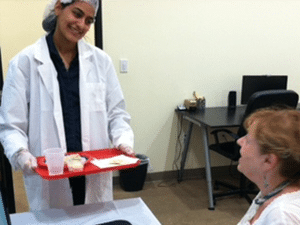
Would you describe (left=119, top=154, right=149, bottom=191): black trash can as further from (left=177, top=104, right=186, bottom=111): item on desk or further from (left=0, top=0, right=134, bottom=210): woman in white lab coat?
(left=0, top=0, right=134, bottom=210): woman in white lab coat

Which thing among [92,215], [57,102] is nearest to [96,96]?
[57,102]

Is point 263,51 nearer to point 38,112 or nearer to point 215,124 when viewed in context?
point 215,124

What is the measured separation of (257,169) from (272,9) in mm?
2973

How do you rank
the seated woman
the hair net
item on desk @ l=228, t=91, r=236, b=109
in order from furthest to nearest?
item on desk @ l=228, t=91, r=236, b=109 → the hair net → the seated woman

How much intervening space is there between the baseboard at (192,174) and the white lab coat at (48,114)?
69.9 inches

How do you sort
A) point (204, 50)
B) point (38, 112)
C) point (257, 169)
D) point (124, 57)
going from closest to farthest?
point (257, 169), point (38, 112), point (124, 57), point (204, 50)

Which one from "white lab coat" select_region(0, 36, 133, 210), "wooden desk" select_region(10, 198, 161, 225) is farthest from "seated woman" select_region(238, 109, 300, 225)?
"white lab coat" select_region(0, 36, 133, 210)

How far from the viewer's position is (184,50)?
11.0ft

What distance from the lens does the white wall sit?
319 cm

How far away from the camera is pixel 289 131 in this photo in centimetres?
91

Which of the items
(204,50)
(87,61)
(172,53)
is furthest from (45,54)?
(204,50)

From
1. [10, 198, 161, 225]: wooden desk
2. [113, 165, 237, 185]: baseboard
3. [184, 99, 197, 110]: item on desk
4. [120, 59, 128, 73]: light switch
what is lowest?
[113, 165, 237, 185]: baseboard

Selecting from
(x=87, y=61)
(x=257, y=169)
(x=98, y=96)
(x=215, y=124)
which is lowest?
(x=215, y=124)

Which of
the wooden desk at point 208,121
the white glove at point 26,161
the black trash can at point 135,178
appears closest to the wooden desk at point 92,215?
the white glove at point 26,161
